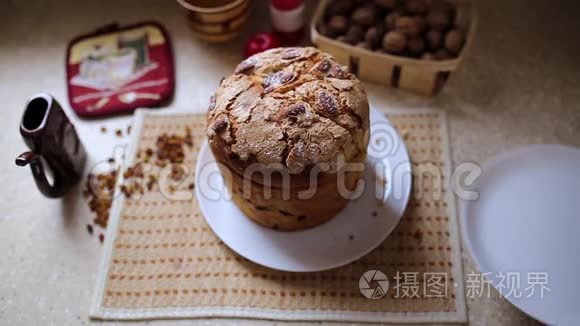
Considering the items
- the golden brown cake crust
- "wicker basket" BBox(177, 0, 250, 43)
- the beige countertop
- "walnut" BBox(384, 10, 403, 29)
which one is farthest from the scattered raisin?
"walnut" BBox(384, 10, 403, 29)

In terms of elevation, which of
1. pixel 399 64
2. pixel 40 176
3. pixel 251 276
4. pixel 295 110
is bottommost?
pixel 251 276

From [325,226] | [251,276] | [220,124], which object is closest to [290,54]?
[220,124]

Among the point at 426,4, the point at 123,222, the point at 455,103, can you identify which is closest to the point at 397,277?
the point at 455,103

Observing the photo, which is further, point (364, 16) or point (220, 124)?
point (364, 16)

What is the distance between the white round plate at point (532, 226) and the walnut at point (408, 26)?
396 millimetres

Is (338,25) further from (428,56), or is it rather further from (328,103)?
(328,103)

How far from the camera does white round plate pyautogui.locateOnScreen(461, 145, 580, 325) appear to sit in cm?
93

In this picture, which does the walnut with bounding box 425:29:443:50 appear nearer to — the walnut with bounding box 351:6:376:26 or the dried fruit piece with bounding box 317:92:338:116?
the walnut with bounding box 351:6:376:26

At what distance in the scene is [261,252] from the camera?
1009 mm

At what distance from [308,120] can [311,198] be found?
0.50 ft

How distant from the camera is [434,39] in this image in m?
1.26

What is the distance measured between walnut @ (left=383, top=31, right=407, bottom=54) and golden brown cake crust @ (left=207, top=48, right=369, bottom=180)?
0.36 m

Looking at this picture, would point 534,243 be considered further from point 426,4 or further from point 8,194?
point 8,194

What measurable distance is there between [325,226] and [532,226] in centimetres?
41
